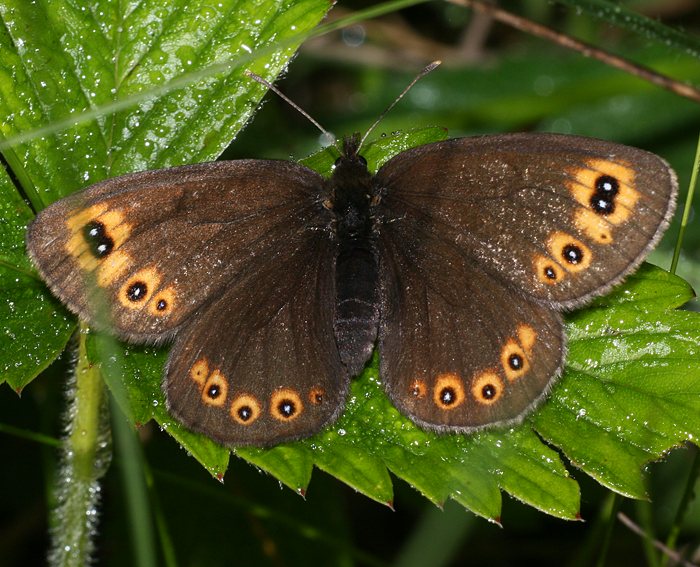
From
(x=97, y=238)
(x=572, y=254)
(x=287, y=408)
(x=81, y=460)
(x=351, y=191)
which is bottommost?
(x=81, y=460)

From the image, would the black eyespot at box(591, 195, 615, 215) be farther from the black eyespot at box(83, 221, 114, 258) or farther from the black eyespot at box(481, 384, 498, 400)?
the black eyespot at box(83, 221, 114, 258)

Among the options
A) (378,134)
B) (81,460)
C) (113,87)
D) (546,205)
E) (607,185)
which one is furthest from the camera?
(378,134)

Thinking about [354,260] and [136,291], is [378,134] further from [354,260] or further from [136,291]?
[136,291]

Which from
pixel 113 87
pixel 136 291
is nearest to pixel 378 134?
pixel 113 87

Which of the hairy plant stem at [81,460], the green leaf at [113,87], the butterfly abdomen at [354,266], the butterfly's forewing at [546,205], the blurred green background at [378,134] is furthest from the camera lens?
the blurred green background at [378,134]

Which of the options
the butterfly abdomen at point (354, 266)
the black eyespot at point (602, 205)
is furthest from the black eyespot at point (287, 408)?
the black eyespot at point (602, 205)

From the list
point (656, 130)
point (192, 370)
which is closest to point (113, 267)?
point (192, 370)

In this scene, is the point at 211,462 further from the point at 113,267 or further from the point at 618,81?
the point at 618,81

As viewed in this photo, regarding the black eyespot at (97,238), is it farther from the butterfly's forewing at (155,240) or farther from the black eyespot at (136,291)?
the black eyespot at (136,291)
